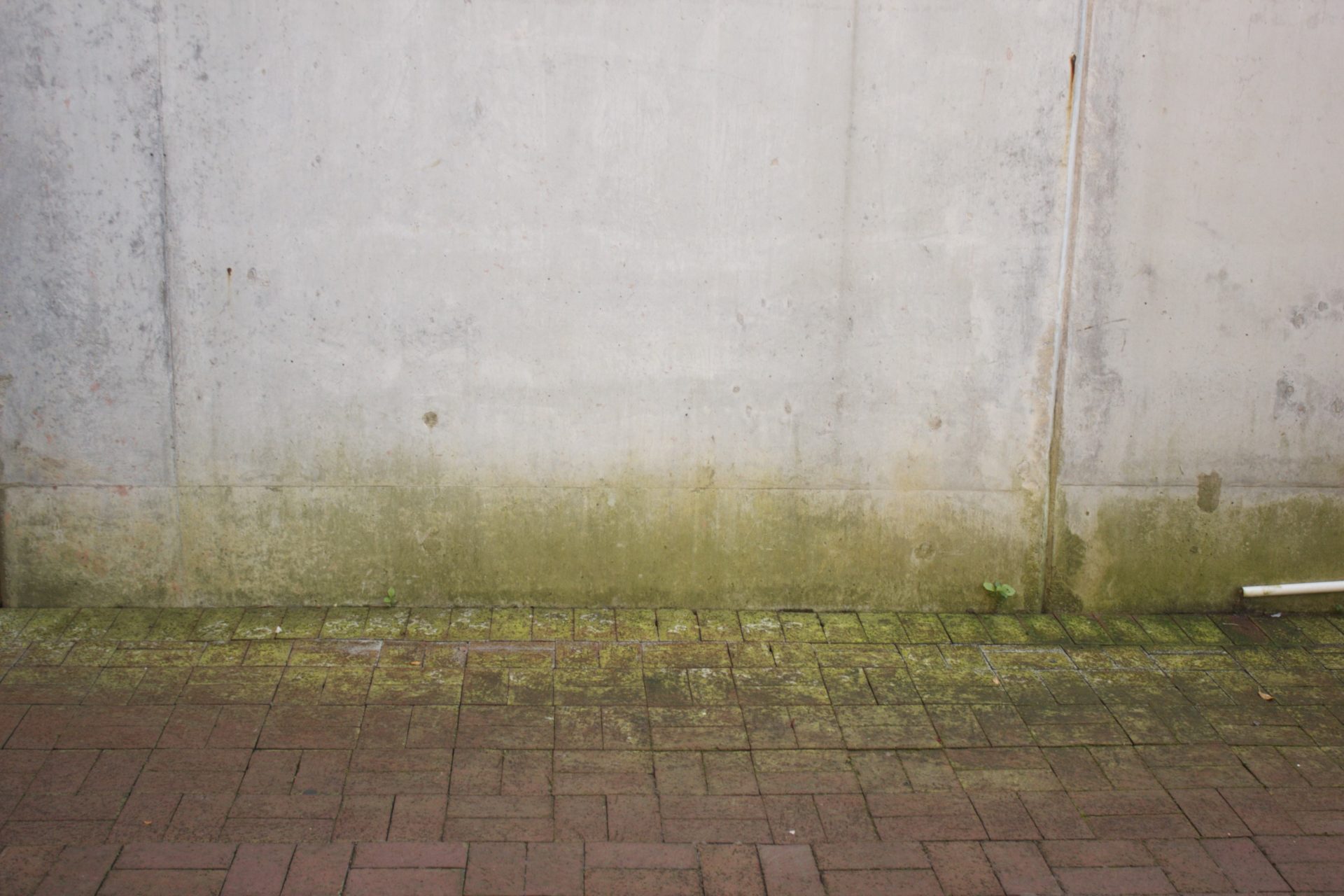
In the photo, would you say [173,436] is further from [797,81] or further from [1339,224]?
[1339,224]

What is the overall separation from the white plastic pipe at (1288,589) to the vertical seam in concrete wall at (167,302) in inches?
206

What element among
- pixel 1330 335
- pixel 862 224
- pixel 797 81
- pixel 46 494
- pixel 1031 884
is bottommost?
pixel 1031 884

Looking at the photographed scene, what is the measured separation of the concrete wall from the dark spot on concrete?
0.05 feet

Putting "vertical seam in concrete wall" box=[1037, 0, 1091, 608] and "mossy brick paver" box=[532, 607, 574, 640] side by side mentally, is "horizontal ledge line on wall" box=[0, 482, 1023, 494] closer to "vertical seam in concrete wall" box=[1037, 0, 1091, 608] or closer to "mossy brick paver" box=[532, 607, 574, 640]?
"vertical seam in concrete wall" box=[1037, 0, 1091, 608]

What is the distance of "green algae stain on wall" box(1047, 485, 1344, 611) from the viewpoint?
5.38m

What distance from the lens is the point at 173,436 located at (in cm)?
500

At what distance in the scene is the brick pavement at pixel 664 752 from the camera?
349 centimetres

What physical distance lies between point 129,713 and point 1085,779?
3692 millimetres

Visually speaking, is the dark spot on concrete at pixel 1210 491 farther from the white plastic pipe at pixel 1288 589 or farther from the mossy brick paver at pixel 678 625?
the mossy brick paver at pixel 678 625

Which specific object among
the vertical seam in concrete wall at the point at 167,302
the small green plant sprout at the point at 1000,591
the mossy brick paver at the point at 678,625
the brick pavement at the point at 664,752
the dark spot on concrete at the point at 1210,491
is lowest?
the brick pavement at the point at 664,752

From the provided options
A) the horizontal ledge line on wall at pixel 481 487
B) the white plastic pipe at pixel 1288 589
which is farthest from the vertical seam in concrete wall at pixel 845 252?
the white plastic pipe at pixel 1288 589

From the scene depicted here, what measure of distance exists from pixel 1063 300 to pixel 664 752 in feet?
9.39

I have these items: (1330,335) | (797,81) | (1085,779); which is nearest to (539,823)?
(1085,779)

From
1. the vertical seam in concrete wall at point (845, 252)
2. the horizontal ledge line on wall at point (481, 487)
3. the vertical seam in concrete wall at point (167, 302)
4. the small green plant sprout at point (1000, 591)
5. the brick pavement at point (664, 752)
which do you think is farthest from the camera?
the small green plant sprout at point (1000, 591)
